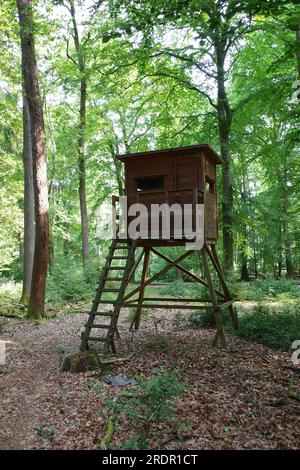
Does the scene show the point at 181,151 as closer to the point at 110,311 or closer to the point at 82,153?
the point at 110,311

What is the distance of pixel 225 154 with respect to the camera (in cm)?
1622

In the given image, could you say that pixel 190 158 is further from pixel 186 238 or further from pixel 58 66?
pixel 58 66

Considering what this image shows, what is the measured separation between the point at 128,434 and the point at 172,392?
36.9 inches

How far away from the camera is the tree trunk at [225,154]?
1598 centimetres

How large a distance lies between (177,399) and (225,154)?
40.4 feet

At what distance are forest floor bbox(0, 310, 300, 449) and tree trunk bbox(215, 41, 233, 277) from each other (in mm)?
6168

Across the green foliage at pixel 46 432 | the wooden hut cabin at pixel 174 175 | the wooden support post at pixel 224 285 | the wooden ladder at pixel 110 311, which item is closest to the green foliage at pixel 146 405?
the green foliage at pixel 46 432

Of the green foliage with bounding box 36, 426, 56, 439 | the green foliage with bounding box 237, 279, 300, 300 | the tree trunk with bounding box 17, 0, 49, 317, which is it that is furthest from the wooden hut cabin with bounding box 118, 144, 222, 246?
the green foliage with bounding box 237, 279, 300, 300

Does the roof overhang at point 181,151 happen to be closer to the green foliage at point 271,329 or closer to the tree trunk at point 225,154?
the green foliage at point 271,329

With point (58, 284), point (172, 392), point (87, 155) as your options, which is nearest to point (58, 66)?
point (87, 155)

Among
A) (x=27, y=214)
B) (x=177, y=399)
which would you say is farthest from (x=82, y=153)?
(x=177, y=399)

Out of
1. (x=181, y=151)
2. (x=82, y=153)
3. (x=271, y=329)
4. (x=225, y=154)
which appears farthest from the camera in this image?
(x=82, y=153)

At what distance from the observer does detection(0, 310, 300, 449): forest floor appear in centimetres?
495

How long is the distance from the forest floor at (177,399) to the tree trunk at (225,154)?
6.17 metres
